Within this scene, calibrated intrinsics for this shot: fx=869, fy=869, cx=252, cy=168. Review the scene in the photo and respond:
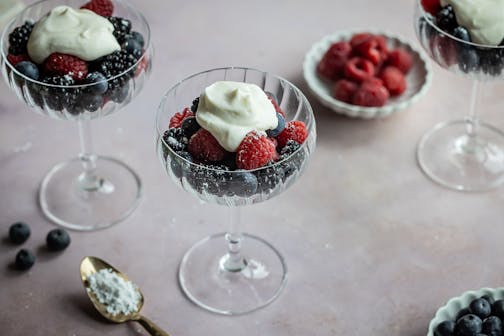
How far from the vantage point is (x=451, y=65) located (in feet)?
5.39

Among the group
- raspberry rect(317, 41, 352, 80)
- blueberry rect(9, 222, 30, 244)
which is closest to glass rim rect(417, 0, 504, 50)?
raspberry rect(317, 41, 352, 80)

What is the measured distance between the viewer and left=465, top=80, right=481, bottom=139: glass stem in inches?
70.3

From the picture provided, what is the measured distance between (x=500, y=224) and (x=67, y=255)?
2.71 ft

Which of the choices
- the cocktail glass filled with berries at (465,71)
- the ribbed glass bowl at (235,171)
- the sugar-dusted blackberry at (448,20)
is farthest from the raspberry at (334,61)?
the ribbed glass bowl at (235,171)

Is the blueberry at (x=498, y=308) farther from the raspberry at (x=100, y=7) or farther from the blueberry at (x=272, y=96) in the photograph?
the raspberry at (x=100, y=7)

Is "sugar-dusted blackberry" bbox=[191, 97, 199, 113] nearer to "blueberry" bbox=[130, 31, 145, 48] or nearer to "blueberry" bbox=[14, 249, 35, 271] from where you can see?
"blueberry" bbox=[130, 31, 145, 48]

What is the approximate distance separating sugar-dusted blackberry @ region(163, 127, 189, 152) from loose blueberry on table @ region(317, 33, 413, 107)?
23.7 inches

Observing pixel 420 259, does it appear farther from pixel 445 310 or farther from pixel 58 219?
pixel 58 219

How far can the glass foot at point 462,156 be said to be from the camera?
1783 mm

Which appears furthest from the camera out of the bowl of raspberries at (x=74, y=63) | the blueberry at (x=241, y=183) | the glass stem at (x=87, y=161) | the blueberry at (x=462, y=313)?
the glass stem at (x=87, y=161)

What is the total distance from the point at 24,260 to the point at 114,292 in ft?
0.63

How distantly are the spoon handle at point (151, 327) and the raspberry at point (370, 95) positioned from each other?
2.28ft

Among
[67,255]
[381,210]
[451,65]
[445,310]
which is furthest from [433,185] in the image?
[67,255]

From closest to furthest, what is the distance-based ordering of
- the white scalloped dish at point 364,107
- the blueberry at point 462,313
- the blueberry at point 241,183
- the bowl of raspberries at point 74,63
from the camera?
the blueberry at point 241,183, the blueberry at point 462,313, the bowl of raspberries at point 74,63, the white scalloped dish at point 364,107
